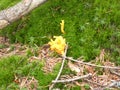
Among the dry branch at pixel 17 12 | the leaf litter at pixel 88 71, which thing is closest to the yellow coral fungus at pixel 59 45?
the leaf litter at pixel 88 71

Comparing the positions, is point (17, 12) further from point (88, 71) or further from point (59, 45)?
point (88, 71)

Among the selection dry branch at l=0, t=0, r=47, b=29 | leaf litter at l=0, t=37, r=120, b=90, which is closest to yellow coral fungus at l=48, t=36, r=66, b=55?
leaf litter at l=0, t=37, r=120, b=90

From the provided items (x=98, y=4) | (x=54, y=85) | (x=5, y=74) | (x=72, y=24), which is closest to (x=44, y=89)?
(x=54, y=85)

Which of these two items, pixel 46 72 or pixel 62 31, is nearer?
pixel 46 72

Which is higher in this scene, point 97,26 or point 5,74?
point 97,26

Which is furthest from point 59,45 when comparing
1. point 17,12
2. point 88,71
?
point 17,12

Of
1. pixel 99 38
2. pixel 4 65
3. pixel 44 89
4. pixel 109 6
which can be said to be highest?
pixel 109 6

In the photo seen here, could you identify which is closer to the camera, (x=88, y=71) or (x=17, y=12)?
(x=88, y=71)

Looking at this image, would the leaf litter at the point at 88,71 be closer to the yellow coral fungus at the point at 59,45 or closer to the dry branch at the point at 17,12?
the yellow coral fungus at the point at 59,45

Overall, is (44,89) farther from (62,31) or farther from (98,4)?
(98,4)
